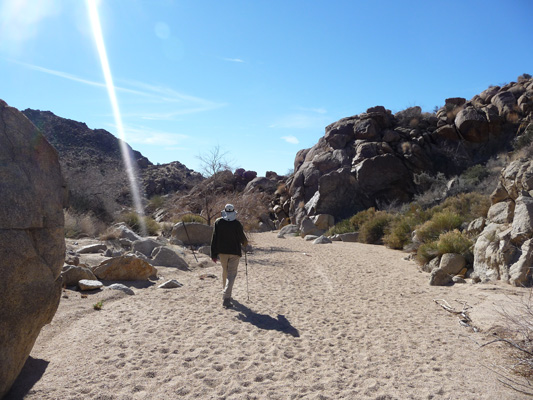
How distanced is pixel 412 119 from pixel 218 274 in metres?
25.1

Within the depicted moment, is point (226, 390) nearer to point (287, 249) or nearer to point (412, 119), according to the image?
point (287, 249)

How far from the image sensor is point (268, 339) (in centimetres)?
594

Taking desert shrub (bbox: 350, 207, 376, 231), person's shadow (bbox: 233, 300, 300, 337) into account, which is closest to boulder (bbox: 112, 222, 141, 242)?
person's shadow (bbox: 233, 300, 300, 337)

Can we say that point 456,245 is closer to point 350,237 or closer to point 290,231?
point 350,237

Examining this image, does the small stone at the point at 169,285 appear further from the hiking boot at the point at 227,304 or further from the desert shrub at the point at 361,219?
the desert shrub at the point at 361,219

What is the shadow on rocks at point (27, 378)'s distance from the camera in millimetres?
3910

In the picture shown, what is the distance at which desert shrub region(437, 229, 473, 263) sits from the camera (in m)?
10.9

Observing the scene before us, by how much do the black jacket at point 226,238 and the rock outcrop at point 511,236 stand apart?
230 inches

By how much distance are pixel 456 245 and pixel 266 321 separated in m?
6.87

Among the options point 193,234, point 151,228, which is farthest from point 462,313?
point 151,228

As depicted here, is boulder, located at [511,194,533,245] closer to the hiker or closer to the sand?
the sand

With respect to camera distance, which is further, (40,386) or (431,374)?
(431,374)

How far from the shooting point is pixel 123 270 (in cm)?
952

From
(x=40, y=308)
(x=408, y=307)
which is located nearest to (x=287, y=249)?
(x=408, y=307)
